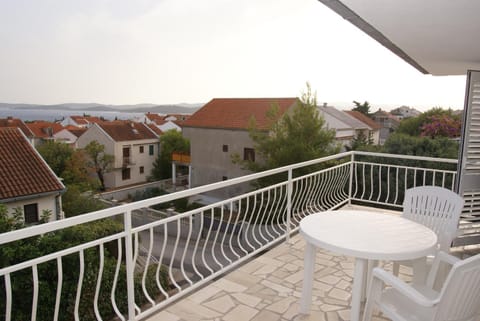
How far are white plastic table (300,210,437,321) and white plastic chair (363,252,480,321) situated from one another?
177 millimetres

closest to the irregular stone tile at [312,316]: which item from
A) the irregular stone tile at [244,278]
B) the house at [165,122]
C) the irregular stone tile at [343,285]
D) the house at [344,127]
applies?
the irregular stone tile at [343,285]

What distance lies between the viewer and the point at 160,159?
34031 millimetres

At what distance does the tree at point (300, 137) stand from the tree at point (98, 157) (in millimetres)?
16702

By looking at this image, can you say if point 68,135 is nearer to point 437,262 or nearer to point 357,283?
point 357,283

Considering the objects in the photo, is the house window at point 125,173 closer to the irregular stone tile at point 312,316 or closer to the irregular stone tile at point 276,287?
the irregular stone tile at point 276,287

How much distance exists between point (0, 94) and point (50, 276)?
1176 inches

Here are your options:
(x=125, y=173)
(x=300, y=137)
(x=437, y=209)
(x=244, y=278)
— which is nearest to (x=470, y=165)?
(x=437, y=209)

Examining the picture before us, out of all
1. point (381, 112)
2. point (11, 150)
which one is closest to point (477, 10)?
point (11, 150)

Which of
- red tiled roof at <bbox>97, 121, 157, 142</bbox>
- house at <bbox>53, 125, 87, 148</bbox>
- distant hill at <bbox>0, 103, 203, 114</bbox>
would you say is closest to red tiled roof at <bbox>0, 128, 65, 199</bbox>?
red tiled roof at <bbox>97, 121, 157, 142</bbox>

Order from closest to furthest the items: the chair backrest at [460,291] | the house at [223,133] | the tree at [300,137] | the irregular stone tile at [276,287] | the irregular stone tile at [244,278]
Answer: the chair backrest at [460,291], the irregular stone tile at [276,287], the irregular stone tile at [244,278], the tree at [300,137], the house at [223,133]

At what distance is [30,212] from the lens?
A: 44.7 ft

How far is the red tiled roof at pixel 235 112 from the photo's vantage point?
22.2m

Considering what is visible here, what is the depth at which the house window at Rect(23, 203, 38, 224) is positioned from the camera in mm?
13484

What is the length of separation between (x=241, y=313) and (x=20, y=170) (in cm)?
1419
